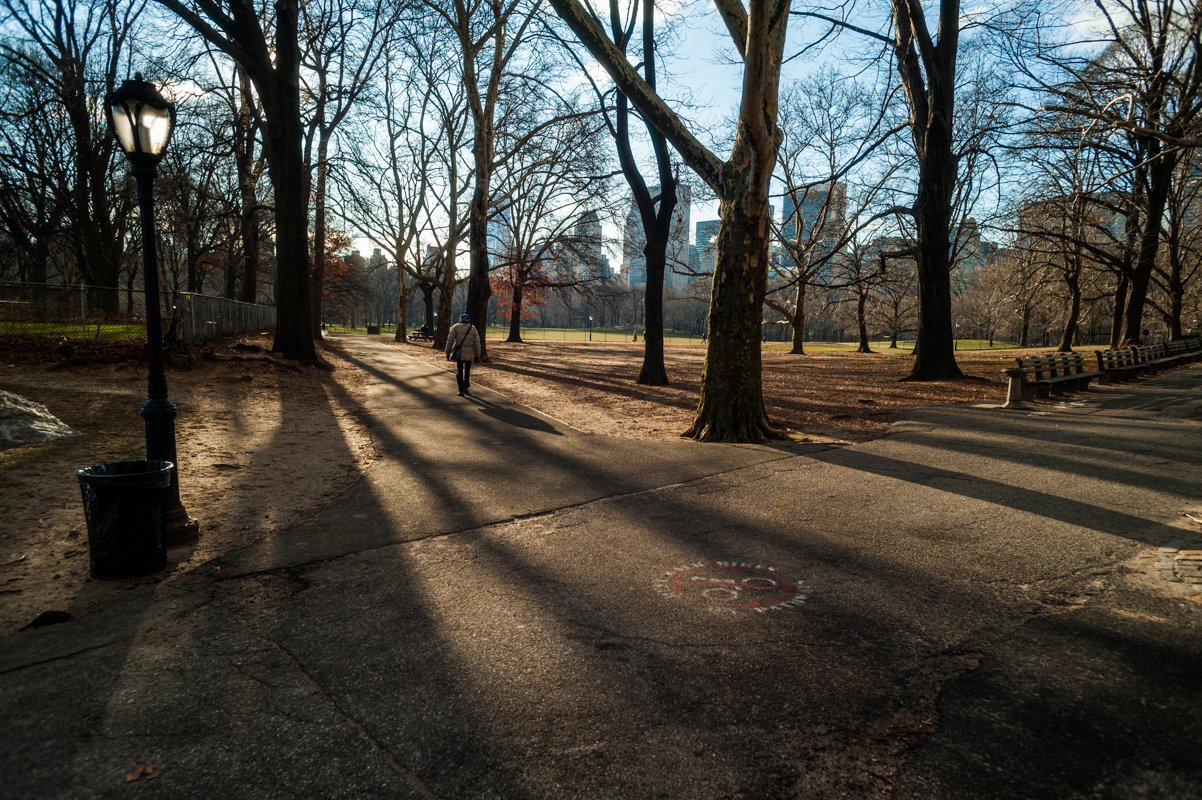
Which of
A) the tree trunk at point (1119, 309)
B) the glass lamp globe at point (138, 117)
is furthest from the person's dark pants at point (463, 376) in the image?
the tree trunk at point (1119, 309)

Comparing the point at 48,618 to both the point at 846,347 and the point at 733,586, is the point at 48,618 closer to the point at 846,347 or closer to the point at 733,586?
the point at 733,586

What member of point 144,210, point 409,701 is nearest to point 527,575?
point 409,701

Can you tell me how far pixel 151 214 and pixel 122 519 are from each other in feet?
7.57

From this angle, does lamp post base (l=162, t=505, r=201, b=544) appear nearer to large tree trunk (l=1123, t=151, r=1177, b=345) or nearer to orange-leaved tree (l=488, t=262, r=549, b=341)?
large tree trunk (l=1123, t=151, r=1177, b=345)

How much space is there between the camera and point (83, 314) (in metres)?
14.6

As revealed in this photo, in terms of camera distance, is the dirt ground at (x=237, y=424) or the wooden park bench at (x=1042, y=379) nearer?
the dirt ground at (x=237, y=424)

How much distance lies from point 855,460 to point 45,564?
823cm

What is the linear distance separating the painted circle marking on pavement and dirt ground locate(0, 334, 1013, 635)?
3.56 m

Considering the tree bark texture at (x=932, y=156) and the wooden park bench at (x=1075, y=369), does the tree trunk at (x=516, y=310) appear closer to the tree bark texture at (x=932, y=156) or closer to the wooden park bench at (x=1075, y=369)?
the tree bark texture at (x=932, y=156)

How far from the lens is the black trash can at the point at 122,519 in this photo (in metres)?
4.09

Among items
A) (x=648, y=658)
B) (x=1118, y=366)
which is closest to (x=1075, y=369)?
(x=1118, y=366)

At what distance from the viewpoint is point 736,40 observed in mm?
9250

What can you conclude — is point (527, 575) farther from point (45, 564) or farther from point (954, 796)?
point (45, 564)

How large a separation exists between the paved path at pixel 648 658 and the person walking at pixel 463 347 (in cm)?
835
